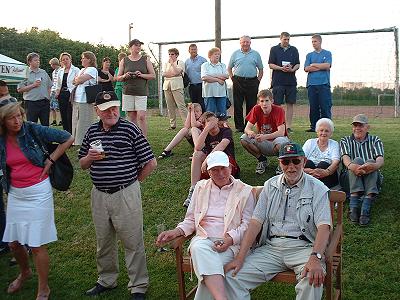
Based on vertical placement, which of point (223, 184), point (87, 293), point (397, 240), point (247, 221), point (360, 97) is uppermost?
point (360, 97)

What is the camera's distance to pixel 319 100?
938cm

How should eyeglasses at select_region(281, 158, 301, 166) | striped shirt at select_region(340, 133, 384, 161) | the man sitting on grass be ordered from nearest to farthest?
eyeglasses at select_region(281, 158, 301, 166) < striped shirt at select_region(340, 133, 384, 161) < the man sitting on grass

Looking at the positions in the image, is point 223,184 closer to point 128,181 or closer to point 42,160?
point 128,181

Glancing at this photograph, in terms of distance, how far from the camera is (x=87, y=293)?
4914 millimetres

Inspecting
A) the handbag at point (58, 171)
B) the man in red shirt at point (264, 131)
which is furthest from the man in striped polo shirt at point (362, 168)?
the handbag at point (58, 171)

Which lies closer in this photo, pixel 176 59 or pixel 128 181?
pixel 128 181

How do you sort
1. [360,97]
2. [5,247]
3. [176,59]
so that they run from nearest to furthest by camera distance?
1. [5,247]
2. [176,59]
3. [360,97]

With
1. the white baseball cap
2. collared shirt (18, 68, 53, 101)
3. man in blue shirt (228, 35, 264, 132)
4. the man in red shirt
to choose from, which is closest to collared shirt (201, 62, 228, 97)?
man in blue shirt (228, 35, 264, 132)

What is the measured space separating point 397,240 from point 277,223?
1786 mm


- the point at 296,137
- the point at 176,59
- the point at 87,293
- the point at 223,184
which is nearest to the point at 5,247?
the point at 87,293

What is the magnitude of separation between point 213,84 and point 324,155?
3.50 metres

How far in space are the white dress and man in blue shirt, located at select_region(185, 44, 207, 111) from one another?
577cm

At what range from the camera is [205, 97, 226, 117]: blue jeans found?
9.24m

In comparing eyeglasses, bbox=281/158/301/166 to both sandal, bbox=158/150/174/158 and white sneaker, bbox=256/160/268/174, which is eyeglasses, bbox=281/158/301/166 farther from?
sandal, bbox=158/150/174/158
